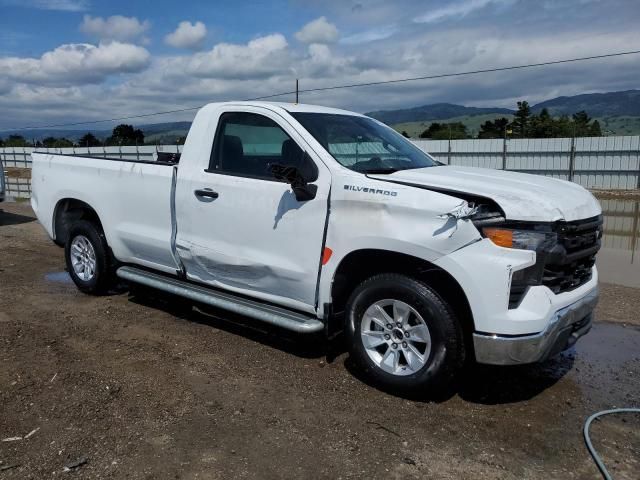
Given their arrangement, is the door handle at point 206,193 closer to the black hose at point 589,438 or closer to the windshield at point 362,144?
the windshield at point 362,144

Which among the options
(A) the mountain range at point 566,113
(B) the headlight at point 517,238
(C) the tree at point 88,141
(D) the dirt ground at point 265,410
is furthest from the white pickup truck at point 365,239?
(C) the tree at point 88,141

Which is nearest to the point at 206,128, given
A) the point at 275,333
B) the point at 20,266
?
the point at 275,333

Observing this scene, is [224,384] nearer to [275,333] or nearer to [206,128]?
[275,333]

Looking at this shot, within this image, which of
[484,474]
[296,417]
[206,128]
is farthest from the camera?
[206,128]

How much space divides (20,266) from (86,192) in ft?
9.40

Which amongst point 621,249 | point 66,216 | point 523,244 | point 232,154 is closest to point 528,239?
point 523,244

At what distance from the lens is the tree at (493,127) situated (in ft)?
97.3

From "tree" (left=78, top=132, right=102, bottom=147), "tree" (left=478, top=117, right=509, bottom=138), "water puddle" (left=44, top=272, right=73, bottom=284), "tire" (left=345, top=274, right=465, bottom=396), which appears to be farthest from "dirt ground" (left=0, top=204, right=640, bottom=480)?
"tree" (left=78, top=132, right=102, bottom=147)

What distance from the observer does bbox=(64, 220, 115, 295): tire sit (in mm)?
6309

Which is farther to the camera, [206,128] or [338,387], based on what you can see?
[206,128]

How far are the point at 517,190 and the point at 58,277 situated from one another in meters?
6.10

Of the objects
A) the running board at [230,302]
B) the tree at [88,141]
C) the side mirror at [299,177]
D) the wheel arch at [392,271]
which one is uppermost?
the tree at [88,141]

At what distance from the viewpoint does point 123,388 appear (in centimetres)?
427

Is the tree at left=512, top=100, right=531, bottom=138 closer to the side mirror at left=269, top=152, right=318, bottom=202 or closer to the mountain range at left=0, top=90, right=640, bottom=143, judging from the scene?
the mountain range at left=0, top=90, right=640, bottom=143
